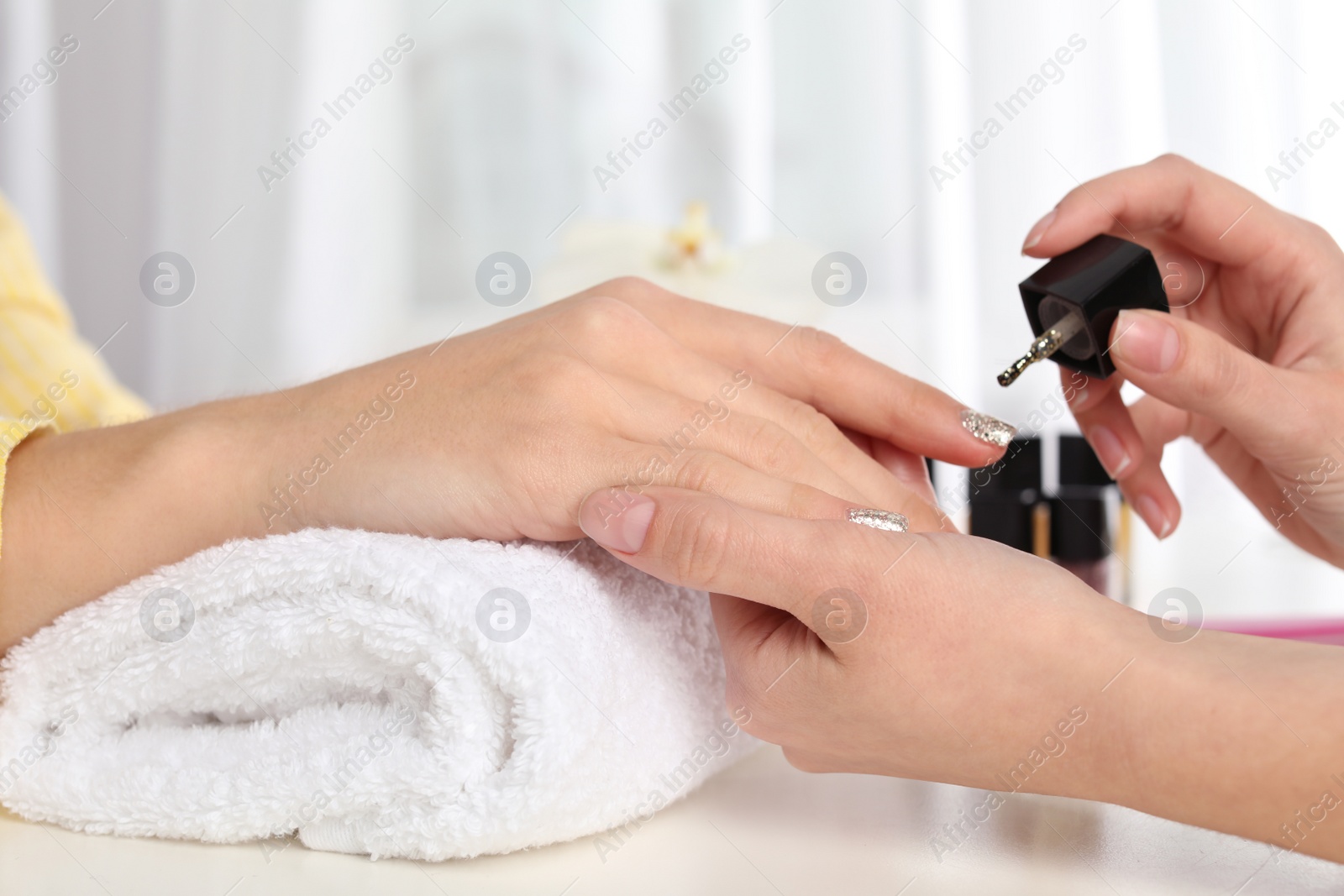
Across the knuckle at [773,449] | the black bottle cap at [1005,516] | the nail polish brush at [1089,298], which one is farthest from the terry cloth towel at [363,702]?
the black bottle cap at [1005,516]

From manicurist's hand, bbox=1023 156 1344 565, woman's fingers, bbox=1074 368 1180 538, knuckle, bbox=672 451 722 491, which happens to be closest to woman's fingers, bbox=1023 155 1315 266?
manicurist's hand, bbox=1023 156 1344 565

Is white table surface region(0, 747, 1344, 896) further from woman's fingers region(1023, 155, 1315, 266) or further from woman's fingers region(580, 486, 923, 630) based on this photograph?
woman's fingers region(1023, 155, 1315, 266)

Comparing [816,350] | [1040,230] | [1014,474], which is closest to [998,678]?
[816,350]

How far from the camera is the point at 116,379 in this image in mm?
2137

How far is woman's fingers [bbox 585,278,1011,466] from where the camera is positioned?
70 cm

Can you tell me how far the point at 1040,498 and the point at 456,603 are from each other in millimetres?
784

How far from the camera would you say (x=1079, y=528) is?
1.03 m

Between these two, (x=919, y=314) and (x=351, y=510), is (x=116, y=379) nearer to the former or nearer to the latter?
(x=919, y=314)

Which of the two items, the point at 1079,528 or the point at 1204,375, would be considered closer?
the point at 1204,375

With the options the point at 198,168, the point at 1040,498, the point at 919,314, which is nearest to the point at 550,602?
the point at 1040,498

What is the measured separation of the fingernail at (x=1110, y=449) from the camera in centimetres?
88

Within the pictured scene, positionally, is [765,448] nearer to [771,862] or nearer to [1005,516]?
[771,862]

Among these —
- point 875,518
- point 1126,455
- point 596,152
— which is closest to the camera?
point 875,518

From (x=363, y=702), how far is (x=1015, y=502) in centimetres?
76
